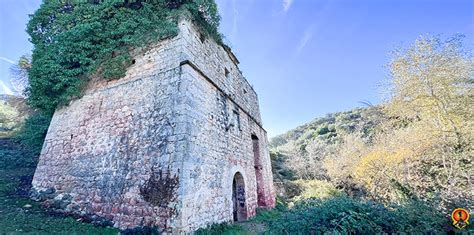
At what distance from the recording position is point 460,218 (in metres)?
2.72

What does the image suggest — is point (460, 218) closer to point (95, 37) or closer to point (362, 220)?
point (362, 220)

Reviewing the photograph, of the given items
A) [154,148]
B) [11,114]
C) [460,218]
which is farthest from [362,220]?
[11,114]

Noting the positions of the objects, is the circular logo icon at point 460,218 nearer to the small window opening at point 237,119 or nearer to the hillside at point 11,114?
the small window opening at point 237,119

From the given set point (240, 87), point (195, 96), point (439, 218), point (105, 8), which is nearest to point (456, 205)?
point (439, 218)

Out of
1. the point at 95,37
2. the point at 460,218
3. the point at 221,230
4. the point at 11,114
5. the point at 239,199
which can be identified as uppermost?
the point at 11,114

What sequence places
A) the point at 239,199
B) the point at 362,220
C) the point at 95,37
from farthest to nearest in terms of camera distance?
the point at 239,199
the point at 95,37
the point at 362,220

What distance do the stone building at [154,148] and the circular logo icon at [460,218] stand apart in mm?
4160

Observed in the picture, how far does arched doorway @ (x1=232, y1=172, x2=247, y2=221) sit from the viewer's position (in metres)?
6.94

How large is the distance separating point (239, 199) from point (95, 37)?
6.92 m

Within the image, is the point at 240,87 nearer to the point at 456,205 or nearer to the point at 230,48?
the point at 230,48

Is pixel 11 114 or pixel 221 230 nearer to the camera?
pixel 221 230

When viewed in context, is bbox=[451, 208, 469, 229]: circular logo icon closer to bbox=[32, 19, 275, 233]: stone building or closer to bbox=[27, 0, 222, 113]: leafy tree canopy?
bbox=[32, 19, 275, 233]: stone building

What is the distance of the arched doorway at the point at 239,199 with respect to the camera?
6938 mm

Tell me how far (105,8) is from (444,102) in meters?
11.1
